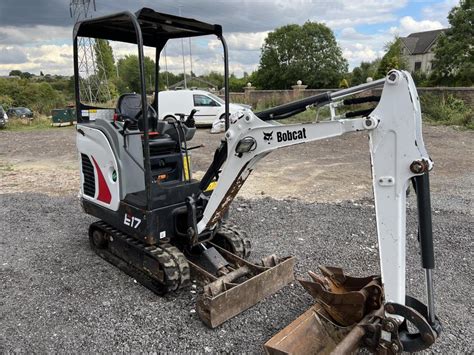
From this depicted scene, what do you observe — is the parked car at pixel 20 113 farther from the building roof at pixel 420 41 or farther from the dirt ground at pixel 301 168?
the building roof at pixel 420 41

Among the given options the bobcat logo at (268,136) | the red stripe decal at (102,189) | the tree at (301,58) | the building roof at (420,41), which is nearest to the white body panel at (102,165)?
the red stripe decal at (102,189)

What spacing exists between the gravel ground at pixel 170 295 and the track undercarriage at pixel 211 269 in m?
0.13

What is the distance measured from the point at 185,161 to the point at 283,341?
2291mm

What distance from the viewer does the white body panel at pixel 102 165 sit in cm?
424

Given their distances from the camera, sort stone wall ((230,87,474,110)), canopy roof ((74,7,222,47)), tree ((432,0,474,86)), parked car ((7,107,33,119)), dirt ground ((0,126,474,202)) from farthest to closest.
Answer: tree ((432,0,474,86)) → parked car ((7,107,33,119)) → stone wall ((230,87,474,110)) → dirt ground ((0,126,474,202)) → canopy roof ((74,7,222,47))

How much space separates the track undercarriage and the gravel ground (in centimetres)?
13

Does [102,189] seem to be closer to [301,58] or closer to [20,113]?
[20,113]

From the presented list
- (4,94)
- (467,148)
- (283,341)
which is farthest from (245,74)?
(283,341)

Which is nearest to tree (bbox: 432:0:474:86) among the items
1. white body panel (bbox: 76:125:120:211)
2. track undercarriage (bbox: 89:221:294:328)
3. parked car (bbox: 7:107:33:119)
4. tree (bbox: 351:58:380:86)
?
tree (bbox: 351:58:380:86)

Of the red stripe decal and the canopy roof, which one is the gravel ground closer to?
the red stripe decal

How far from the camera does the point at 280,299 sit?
152 inches

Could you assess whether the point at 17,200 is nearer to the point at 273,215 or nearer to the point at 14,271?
the point at 14,271

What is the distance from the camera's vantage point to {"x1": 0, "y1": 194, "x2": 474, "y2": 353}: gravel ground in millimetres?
3329

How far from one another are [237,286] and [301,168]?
20.8ft
